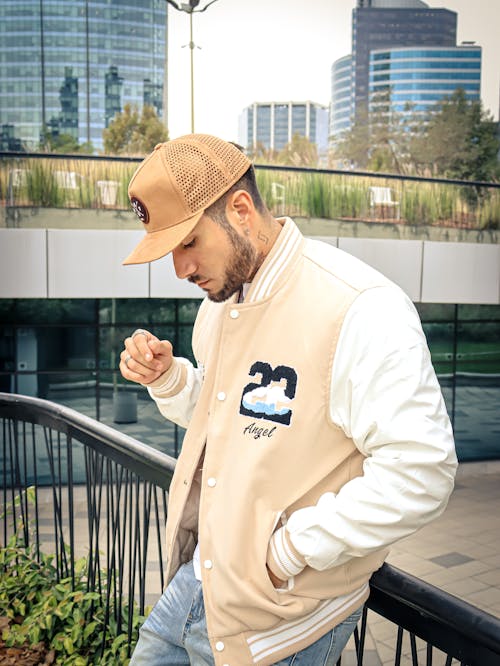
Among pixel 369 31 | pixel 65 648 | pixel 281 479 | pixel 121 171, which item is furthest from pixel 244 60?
pixel 281 479

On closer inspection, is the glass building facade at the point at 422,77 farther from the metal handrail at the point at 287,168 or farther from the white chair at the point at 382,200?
the white chair at the point at 382,200

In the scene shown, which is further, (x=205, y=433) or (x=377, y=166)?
(x=377, y=166)

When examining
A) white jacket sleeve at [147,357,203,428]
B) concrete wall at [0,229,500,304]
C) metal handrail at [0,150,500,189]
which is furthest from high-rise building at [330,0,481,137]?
white jacket sleeve at [147,357,203,428]

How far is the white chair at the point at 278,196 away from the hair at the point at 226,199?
46.2 ft

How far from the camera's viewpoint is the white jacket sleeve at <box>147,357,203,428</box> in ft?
7.37

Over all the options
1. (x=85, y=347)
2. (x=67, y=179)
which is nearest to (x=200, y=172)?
(x=85, y=347)

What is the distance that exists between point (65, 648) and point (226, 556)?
2323 millimetres

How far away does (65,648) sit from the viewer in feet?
12.0

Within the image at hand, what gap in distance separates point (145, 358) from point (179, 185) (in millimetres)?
571

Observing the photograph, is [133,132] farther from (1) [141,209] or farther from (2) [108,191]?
(1) [141,209]

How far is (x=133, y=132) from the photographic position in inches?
673

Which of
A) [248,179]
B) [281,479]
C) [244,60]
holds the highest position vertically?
[244,60]

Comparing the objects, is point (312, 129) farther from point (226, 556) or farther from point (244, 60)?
point (226, 556)

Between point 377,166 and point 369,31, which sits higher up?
point 369,31
